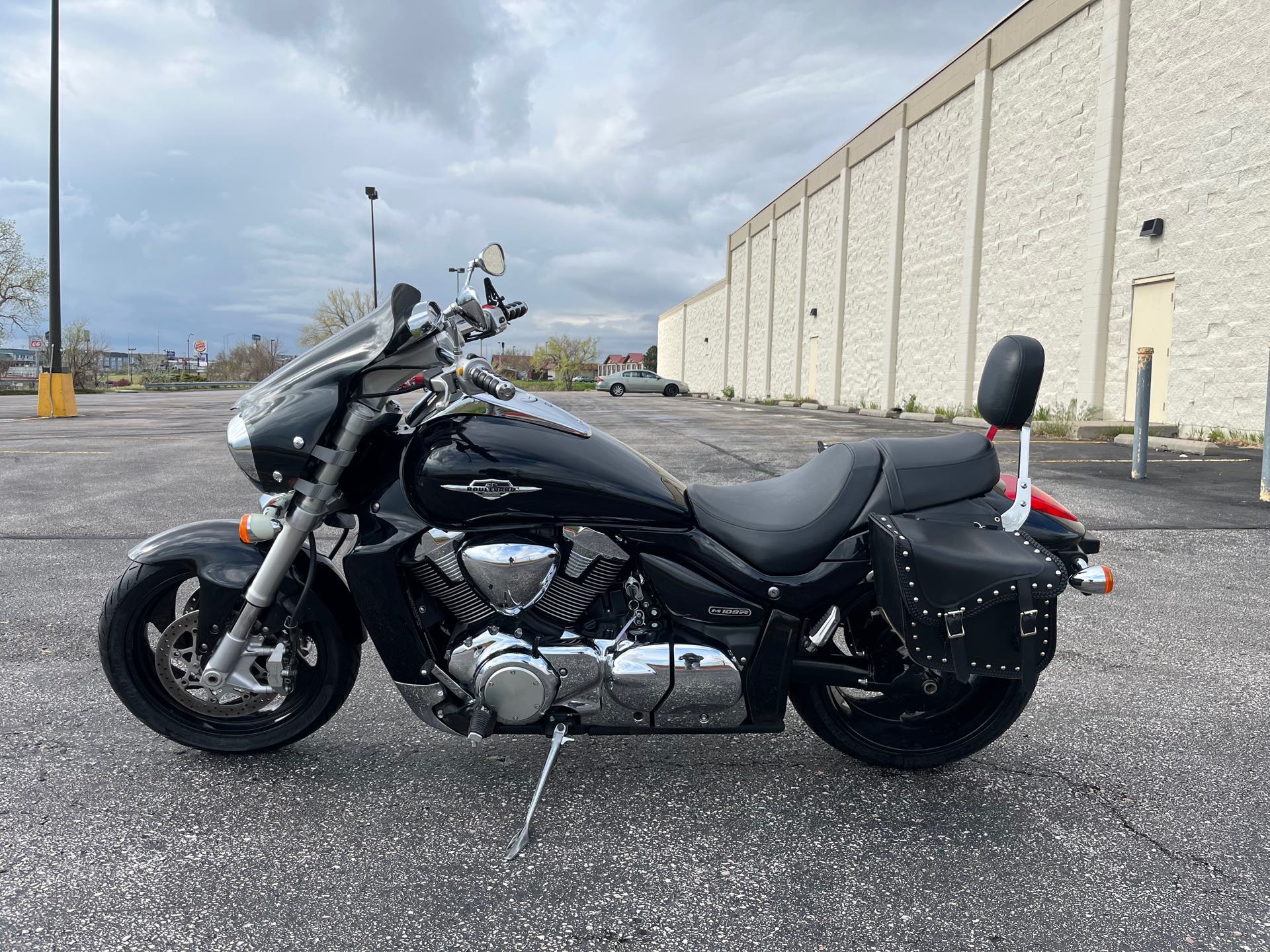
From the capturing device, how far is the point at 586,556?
2.44m

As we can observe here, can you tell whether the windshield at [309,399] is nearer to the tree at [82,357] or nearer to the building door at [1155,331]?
the building door at [1155,331]

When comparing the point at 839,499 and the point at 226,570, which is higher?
the point at 839,499

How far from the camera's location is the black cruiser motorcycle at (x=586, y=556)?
2379 millimetres

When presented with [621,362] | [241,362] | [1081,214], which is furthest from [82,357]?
[621,362]

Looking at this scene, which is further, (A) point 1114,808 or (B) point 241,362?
(B) point 241,362

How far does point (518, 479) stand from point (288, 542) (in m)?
0.77

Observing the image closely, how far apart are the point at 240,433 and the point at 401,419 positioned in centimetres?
46

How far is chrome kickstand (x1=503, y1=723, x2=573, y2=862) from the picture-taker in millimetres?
2312

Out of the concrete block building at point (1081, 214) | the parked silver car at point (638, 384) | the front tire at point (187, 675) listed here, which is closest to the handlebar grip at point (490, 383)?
the front tire at point (187, 675)

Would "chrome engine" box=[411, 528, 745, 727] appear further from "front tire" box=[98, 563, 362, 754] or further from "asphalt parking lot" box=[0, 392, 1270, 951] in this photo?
"front tire" box=[98, 563, 362, 754]

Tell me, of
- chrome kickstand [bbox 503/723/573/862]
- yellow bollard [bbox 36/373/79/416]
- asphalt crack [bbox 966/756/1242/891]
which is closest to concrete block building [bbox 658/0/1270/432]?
asphalt crack [bbox 966/756/1242/891]

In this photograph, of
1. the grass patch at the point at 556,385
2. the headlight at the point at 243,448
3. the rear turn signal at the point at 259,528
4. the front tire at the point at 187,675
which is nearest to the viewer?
the headlight at the point at 243,448

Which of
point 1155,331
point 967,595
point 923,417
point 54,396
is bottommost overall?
point 967,595

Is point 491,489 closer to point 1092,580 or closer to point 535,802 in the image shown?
point 535,802
